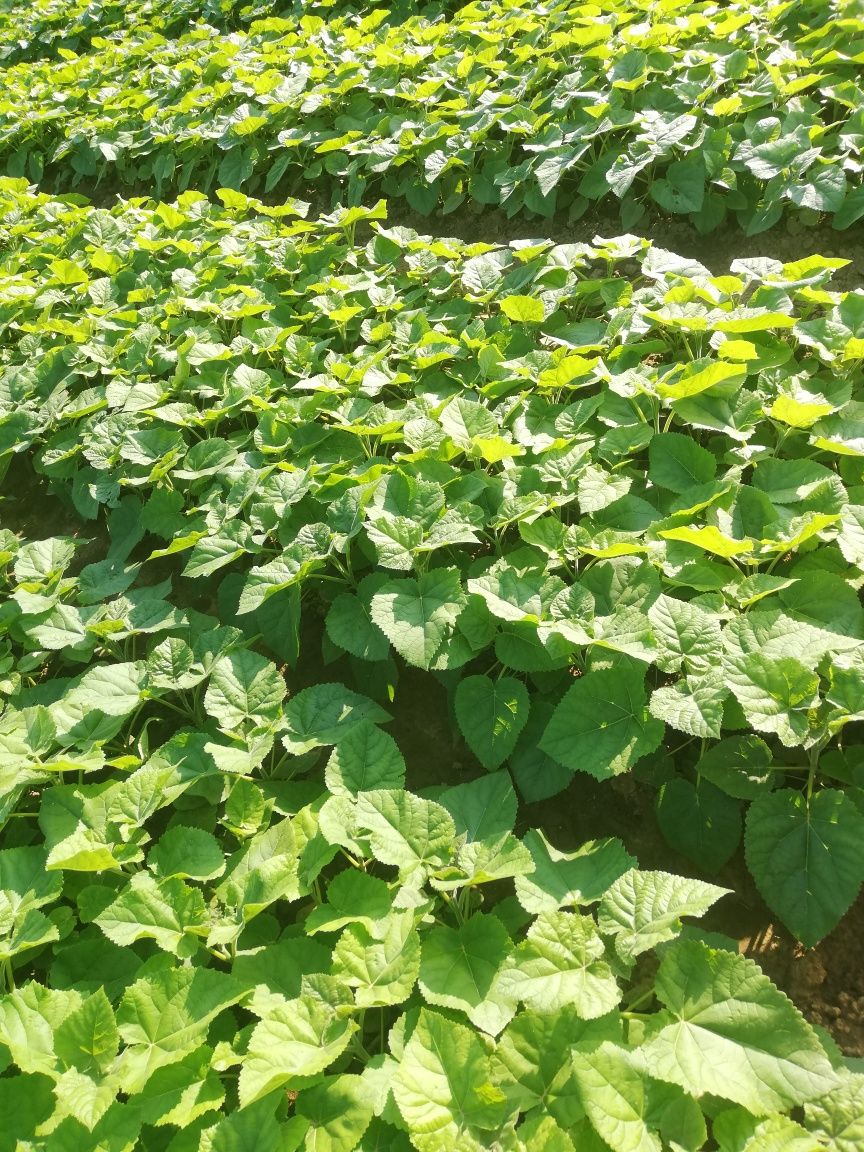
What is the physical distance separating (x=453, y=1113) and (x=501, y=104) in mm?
4888

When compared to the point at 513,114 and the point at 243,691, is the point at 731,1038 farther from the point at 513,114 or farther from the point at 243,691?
the point at 513,114

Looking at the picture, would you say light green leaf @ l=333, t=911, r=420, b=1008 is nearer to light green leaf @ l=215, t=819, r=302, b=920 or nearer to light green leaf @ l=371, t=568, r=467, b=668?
light green leaf @ l=215, t=819, r=302, b=920

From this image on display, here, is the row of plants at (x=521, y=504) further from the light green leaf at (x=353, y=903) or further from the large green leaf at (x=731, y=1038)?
the light green leaf at (x=353, y=903)

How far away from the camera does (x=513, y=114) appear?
14.9 feet

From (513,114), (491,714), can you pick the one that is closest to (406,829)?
(491,714)

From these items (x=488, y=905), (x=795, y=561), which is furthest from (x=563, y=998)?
(x=795, y=561)

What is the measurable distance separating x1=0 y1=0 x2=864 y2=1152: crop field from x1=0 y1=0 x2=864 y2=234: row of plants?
0.04 meters

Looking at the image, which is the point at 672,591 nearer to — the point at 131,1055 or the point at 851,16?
the point at 131,1055

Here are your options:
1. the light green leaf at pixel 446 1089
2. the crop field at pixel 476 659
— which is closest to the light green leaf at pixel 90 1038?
the crop field at pixel 476 659

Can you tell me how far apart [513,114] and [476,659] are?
348 cm

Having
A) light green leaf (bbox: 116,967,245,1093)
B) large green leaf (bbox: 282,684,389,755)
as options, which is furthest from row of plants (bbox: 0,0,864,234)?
light green leaf (bbox: 116,967,245,1093)

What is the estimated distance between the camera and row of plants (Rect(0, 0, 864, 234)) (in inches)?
153

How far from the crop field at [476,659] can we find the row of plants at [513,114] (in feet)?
0.12

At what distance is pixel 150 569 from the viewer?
343 cm
